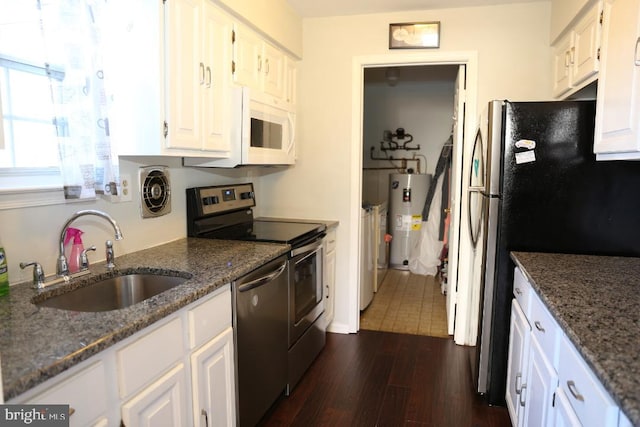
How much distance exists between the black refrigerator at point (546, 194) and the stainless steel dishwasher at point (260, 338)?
1114 millimetres

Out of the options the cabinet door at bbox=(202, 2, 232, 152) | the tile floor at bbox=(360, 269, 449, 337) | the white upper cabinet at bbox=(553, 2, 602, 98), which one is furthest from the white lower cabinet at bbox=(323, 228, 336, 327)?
the white upper cabinet at bbox=(553, 2, 602, 98)

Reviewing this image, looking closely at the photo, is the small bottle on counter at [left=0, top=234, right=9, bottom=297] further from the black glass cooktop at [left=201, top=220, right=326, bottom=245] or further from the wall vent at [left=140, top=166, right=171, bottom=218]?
the black glass cooktop at [left=201, top=220, right=326, bottom=245]

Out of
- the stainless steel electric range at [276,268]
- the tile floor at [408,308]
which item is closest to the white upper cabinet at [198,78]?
the stainless steel electric range at [276,268]

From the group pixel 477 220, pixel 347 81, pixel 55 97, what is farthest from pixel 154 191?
pixel 477 220

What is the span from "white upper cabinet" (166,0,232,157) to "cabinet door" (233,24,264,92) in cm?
7

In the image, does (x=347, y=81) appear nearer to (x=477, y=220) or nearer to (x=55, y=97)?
(x=477, y=220)

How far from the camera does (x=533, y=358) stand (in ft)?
5.83

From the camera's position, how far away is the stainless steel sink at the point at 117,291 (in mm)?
1637

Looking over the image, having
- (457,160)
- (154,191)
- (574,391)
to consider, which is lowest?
(574,391)

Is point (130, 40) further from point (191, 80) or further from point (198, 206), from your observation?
point (198, 206)

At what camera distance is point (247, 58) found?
254 cm

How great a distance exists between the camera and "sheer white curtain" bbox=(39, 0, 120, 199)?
5.30ft

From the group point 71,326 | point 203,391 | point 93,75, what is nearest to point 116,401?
point 71,326

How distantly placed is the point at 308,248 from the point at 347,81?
54.1 inches
